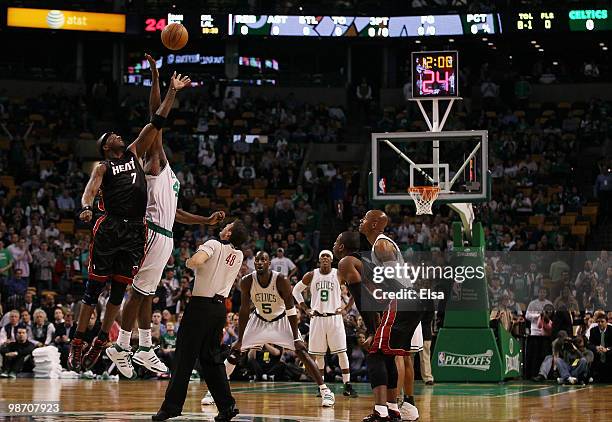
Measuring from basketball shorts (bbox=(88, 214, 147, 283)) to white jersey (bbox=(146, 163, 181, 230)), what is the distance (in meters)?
0.28

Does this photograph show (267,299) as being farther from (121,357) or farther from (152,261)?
(121,357)

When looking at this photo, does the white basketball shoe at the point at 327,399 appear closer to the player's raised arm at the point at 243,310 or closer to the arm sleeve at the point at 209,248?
the player's raised arm at the point at 243,310

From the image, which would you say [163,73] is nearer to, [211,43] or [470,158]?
[211,43]

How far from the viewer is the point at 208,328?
35.7 feet

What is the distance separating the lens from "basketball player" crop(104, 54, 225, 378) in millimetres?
10078

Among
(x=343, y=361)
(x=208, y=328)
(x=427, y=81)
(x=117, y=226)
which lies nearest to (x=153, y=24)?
(x=427, y=81)

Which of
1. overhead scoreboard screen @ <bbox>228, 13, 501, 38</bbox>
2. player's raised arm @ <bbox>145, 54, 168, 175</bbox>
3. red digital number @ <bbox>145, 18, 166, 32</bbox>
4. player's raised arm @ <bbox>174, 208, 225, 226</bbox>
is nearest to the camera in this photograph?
player's raised arm @ <bbox>145, 54, 168, 175</bbox>

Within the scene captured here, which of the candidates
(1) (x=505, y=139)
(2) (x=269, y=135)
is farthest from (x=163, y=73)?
(1) (x=505, y=139)

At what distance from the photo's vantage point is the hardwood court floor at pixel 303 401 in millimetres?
12203

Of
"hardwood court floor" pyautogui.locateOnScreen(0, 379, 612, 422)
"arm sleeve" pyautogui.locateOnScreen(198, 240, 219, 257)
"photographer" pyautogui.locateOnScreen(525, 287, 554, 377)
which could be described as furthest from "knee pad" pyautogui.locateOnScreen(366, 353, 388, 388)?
"photographer" pyautogui.locateOnScreen(525, 287, 554, 377)

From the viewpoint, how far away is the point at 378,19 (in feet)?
107

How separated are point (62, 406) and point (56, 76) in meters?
23.6

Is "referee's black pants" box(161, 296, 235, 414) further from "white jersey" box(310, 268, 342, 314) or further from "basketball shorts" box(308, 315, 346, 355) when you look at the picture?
"white jersey" box(310, 268, 342, 314)

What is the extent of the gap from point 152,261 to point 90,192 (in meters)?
1.03
